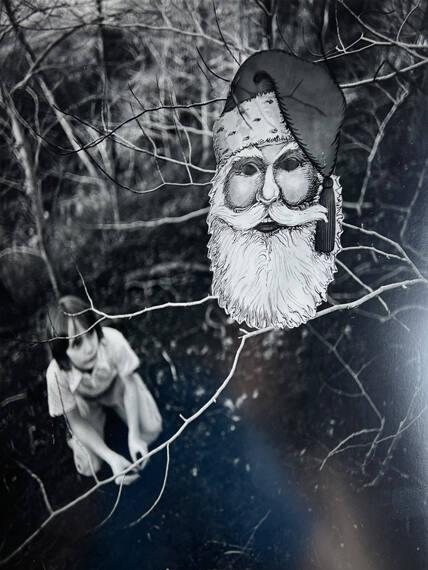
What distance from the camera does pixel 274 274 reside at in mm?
1709

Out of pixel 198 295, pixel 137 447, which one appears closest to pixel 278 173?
pixel 198 295

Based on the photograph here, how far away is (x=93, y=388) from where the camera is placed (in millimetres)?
1816

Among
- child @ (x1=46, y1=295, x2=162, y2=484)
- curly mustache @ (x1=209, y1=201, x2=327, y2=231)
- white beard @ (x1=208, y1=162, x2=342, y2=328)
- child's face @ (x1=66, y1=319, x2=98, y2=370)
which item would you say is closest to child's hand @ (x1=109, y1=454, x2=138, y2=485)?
child @ (x1=46, y1=295, x2=162, y2=484)

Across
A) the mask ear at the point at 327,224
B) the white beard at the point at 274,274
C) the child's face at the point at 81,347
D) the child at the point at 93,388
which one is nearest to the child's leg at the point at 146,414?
the child at the point at 93,388

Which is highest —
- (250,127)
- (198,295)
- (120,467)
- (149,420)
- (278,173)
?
(250,127)

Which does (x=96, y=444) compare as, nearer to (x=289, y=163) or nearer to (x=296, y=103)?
(x=289, y=163)

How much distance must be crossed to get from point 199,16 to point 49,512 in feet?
4.76

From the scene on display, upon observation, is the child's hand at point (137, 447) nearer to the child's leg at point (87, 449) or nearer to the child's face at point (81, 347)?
the child's leg at point (87, 449)

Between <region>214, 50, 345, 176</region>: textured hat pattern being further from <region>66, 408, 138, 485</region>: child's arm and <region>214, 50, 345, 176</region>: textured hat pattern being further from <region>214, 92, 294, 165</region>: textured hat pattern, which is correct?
<region>66, 408, 138, 485</region>: child's arm

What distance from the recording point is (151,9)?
179 centimetres

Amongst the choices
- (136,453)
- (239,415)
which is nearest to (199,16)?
(239,415)

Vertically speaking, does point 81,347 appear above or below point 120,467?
above

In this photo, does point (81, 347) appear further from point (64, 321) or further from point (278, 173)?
point (278, 173)

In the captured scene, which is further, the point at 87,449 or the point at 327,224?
the point at 87,449
